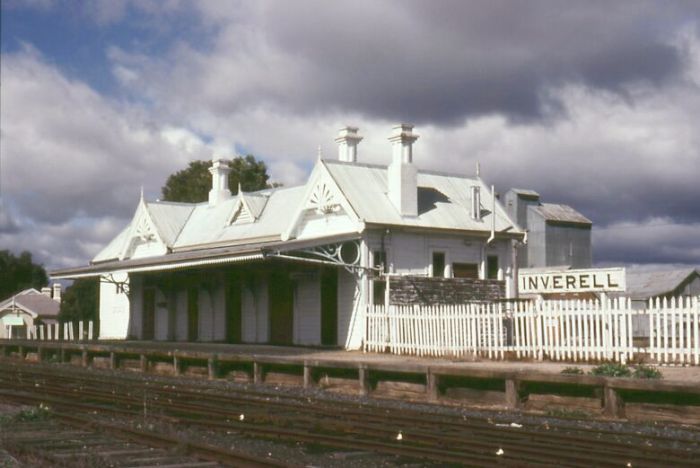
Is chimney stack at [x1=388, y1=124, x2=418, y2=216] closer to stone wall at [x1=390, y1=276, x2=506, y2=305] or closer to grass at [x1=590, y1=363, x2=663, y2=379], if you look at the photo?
stone wall at [x1=390, y1=276, x2=506, y2=305]

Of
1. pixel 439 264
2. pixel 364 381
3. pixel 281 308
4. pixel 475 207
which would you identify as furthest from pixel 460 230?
pixel 364 381

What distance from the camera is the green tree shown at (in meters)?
49.9

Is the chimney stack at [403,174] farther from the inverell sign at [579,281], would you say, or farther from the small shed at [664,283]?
the small shed at [664,283]

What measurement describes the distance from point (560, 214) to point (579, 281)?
3822 cm

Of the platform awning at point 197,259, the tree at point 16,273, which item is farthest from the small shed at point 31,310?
the platform awning at point 197,259

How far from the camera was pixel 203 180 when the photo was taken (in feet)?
190

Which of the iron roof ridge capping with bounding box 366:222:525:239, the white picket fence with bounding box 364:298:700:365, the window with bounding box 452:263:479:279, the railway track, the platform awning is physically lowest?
the railway track

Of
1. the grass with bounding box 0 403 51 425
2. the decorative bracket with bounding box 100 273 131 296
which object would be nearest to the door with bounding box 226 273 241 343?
the decorative bracket with bounding box 100 273 131 296

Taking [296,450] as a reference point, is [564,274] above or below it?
above

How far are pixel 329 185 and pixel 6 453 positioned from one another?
65.8ft

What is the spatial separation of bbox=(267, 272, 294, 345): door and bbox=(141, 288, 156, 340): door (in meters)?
8.28

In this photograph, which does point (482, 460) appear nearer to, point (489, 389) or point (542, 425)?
point (542, 425)

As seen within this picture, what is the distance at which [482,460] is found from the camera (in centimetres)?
868

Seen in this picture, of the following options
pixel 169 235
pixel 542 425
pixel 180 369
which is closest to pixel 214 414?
pixel 542 425
